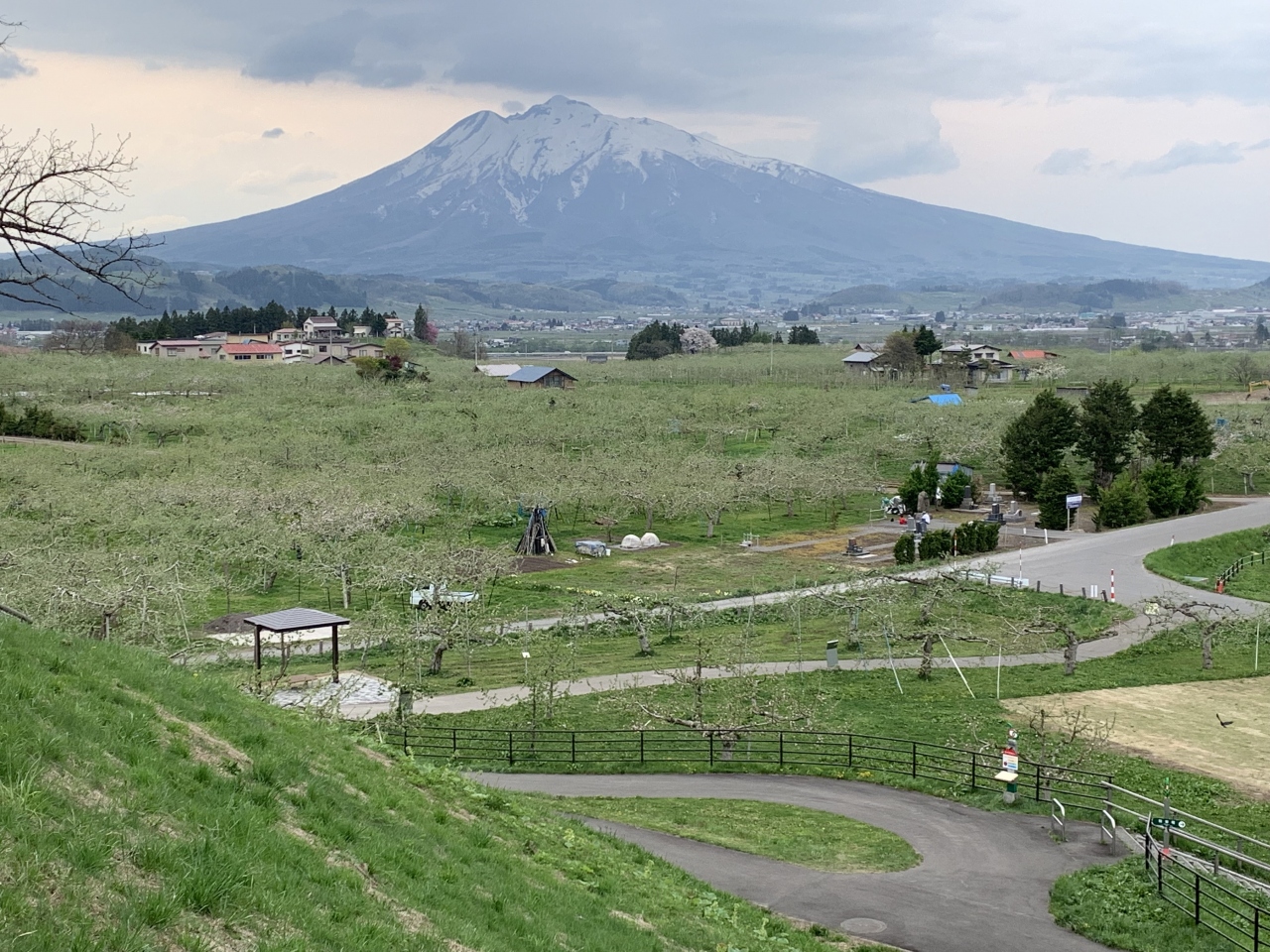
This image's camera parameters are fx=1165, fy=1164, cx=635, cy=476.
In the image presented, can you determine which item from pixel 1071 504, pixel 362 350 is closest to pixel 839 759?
pixel 1071 504

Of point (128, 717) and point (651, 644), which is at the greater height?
point (128, 717)

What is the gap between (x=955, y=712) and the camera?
2650 centimetres

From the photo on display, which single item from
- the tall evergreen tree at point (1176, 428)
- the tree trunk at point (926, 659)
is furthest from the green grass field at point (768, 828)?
the tall evergreen tree at point (1176, 428)

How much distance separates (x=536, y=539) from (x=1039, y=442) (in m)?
28.1

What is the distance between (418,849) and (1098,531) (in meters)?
48.0

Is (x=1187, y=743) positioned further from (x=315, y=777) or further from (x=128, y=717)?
(x=128, y=717)

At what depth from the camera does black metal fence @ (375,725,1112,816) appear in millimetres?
21391

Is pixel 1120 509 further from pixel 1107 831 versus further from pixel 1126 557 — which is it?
pixel 1107 831

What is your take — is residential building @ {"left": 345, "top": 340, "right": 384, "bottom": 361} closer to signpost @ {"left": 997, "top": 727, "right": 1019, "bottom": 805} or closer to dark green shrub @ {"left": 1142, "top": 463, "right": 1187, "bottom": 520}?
dark green shrub @ {"left": 1142, "top": 463, "right": 1187, "bottom": 520}

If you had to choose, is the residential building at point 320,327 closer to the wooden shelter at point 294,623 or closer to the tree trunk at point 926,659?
the wooden shelter at point 294,623

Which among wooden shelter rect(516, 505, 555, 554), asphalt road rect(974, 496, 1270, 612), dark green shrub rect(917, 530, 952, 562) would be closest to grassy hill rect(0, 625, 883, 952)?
asphalt road rect(974, 496, 1270, 612)

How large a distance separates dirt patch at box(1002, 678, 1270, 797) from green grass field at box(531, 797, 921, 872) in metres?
8.05

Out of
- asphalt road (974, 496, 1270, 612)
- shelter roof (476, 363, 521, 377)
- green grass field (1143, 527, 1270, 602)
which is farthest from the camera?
shelter roof (476, 363, 521, 377)

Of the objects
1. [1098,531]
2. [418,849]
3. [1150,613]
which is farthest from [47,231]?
[1098,531]
